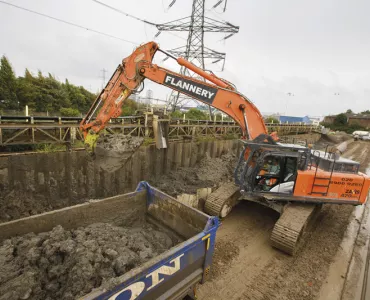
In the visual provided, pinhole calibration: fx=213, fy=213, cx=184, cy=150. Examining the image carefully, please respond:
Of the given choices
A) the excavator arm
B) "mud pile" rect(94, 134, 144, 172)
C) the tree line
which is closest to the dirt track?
the excavator arm

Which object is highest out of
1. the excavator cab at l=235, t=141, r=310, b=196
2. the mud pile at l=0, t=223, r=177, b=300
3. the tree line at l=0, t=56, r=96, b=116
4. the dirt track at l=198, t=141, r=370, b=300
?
the tree line at l=0, t=56, r=96, b=116

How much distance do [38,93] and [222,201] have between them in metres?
16.7

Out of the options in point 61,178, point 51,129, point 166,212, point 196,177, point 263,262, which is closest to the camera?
point 166,212

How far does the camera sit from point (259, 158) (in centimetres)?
544

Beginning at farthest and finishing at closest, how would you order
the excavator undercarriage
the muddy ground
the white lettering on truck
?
the excavator undercarriage
the muddy ground
the white lettering on truck

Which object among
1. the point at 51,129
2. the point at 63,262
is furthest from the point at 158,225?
the point at 51,129

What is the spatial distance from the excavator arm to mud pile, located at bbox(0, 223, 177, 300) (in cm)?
303

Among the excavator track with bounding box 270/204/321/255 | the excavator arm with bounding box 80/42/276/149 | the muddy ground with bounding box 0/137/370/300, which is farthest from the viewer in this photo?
the excavator arm with bounding box 80/42/276/149

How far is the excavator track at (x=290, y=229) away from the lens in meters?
4.83

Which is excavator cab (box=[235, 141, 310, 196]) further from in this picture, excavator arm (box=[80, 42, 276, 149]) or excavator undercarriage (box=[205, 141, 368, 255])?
excavator arm (box=[80, 42, 276, 149])

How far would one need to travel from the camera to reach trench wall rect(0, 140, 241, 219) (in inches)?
206

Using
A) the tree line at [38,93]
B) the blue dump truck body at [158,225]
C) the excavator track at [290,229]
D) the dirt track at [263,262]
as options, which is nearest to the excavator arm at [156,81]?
the excavator track at [290,229]

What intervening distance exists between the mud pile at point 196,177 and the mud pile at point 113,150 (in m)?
2.17

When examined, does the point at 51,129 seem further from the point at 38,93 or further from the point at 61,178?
the point at 38,93
